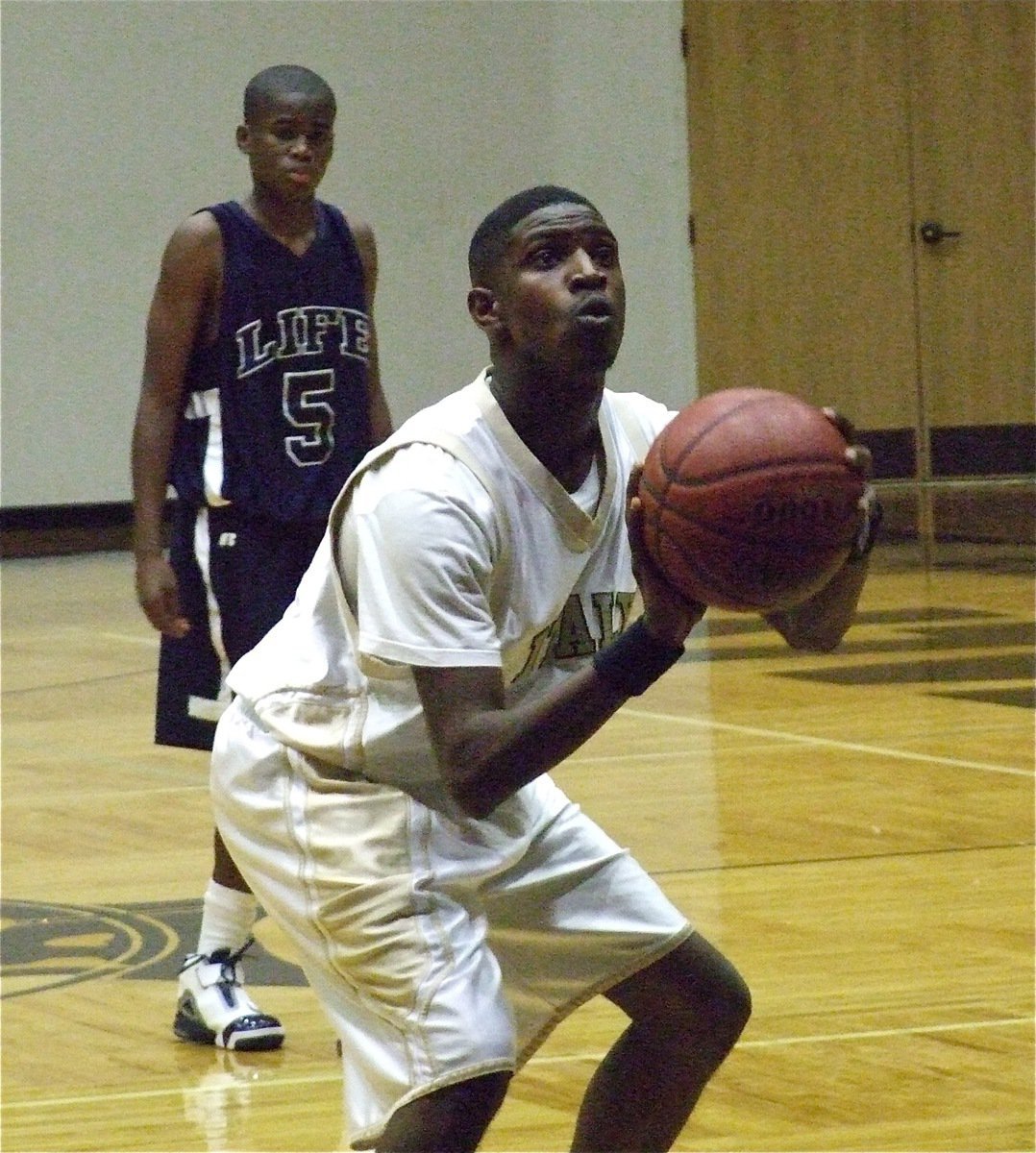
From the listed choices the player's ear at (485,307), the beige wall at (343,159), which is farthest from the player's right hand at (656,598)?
the beige wall at (343,159)

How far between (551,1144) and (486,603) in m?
0.99

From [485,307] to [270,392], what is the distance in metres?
1.40

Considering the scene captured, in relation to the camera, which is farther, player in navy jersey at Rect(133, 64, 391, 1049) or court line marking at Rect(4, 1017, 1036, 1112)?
player in navy jersey at Rect(133, 64, 391, 1049)

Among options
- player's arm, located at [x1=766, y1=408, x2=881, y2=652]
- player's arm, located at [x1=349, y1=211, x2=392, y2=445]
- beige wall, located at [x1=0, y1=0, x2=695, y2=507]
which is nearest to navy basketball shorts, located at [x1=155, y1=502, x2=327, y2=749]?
player's arm, located at [x1=349, y1=211, x2=392, y2=445]

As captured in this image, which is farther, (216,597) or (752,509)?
(216,597)

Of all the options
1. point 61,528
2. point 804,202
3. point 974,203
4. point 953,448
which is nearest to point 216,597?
point 61,528

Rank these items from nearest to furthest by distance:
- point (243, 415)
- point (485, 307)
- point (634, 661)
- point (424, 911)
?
1. point (634, 661)
2. point (424, 911)
3. point (485, 307)
4. point (243, 415)

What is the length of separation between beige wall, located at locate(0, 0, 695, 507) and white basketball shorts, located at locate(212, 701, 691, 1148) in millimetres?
11014

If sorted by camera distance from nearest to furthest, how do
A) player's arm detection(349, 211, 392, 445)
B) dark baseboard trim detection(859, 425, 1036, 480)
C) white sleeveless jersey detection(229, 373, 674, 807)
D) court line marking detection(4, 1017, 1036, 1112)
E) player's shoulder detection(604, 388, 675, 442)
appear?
white sleeveless jersey detection(229, 373, 674, 807)
player's shoulder detection(604, 388, 675, 442)
court line marking detection(4, 1017, 1036, 1112)
player's arm detection(349, 211, 392, 445)
dark baseboard trim detection(859, 425, 1036, 480)

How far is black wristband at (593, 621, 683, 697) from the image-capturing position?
7.11ft

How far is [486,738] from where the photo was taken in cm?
222

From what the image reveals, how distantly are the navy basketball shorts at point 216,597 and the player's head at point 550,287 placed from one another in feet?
4.51

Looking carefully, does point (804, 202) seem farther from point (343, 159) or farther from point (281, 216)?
point (281, 216)

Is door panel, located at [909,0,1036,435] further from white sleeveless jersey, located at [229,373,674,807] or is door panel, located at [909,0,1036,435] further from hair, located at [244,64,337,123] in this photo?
white sleeveless jersey, located at [229,373,674,807]
